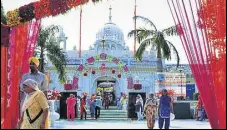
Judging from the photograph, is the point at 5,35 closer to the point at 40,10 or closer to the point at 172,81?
the point at 40,10

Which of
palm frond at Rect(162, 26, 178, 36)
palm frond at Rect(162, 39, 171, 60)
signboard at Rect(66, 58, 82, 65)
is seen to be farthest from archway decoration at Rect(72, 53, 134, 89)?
palm frond at Rect(162, 26, 178, 36)

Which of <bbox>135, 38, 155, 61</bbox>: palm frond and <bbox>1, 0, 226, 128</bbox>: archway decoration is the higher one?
<bbox>135, 38, 155, 61</bbox>: palm frond

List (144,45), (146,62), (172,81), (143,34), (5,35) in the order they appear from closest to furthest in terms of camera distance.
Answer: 1. (5,35)
2. (143,34)
3. (144,45)
4. (172,81)
5. (146,62)

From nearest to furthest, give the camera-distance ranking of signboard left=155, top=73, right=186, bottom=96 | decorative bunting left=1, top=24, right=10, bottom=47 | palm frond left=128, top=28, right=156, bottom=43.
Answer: decorative bunting left=1, top=24, right=10, bottom=47 < palm frond left=128, top=28, right=156, bottom=43 < signboard left=155, top=73, right=186, bottom=96

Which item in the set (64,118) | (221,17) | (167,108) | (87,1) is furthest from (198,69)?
(64,118)

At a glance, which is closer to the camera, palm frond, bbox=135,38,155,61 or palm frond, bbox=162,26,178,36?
palm frond, bbox=162,26,178,36

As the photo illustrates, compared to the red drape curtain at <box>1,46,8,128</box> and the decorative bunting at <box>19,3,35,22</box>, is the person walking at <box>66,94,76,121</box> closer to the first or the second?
the decorative bunting at <box>19,3,35,22</box>

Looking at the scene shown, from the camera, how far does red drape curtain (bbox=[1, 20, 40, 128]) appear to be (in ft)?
22.9

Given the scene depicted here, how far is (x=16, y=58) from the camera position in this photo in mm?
7406

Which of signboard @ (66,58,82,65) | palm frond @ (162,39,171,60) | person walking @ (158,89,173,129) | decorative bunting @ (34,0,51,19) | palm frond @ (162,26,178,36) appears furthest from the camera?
signboard @ (66,58,82,65)

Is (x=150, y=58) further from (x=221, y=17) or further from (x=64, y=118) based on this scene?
(x=221, y=17)

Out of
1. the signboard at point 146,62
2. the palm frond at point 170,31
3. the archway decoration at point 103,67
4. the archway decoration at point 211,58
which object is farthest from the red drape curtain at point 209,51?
the signboard at point 146,62

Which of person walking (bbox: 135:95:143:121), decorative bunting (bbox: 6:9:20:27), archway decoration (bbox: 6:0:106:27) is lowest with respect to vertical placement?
person walking (bbox: 135:95:143:121)

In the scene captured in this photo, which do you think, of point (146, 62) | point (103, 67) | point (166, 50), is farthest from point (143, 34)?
point (146, 62)
